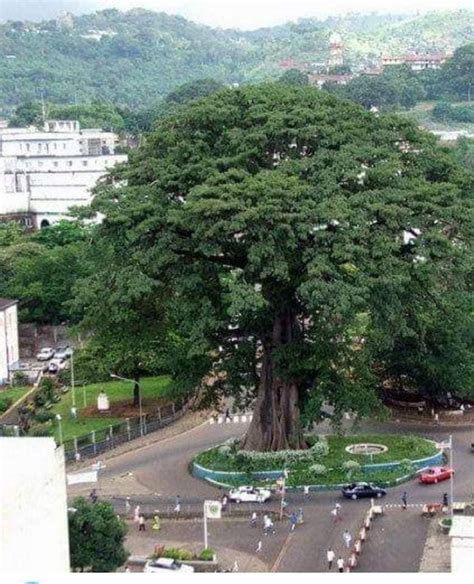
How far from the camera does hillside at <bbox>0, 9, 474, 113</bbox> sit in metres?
125

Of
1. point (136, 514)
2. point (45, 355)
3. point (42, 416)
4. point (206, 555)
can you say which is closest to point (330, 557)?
point (206, 555)

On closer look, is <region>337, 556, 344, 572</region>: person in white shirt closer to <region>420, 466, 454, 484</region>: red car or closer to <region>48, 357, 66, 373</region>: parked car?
<region>420, 466, 454, 484</region>: red car

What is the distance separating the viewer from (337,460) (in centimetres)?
2523

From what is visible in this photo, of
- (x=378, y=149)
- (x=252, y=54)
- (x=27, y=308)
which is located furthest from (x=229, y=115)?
(x=252, y=54)

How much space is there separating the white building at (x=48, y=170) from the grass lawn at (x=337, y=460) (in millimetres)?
21230

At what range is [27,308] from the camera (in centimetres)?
3884

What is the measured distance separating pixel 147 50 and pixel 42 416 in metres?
116

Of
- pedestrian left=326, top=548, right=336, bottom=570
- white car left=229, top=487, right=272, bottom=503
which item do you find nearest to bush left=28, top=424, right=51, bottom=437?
white car left=229, top=487, right=272, bottom=503

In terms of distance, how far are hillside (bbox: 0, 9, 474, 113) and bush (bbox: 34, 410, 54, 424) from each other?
9009cm

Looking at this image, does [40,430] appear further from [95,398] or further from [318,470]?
[318,470]

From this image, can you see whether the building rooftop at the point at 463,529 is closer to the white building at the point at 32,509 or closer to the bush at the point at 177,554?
the white building at the point at 32,509

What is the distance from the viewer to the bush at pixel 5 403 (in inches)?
1243

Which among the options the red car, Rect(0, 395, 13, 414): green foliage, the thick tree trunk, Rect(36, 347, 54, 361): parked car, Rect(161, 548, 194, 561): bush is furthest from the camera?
Rect(36, 347, 54, 361): parked car

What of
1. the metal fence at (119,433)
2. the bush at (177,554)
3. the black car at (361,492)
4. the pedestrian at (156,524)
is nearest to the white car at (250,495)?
the black car at (361,492)
